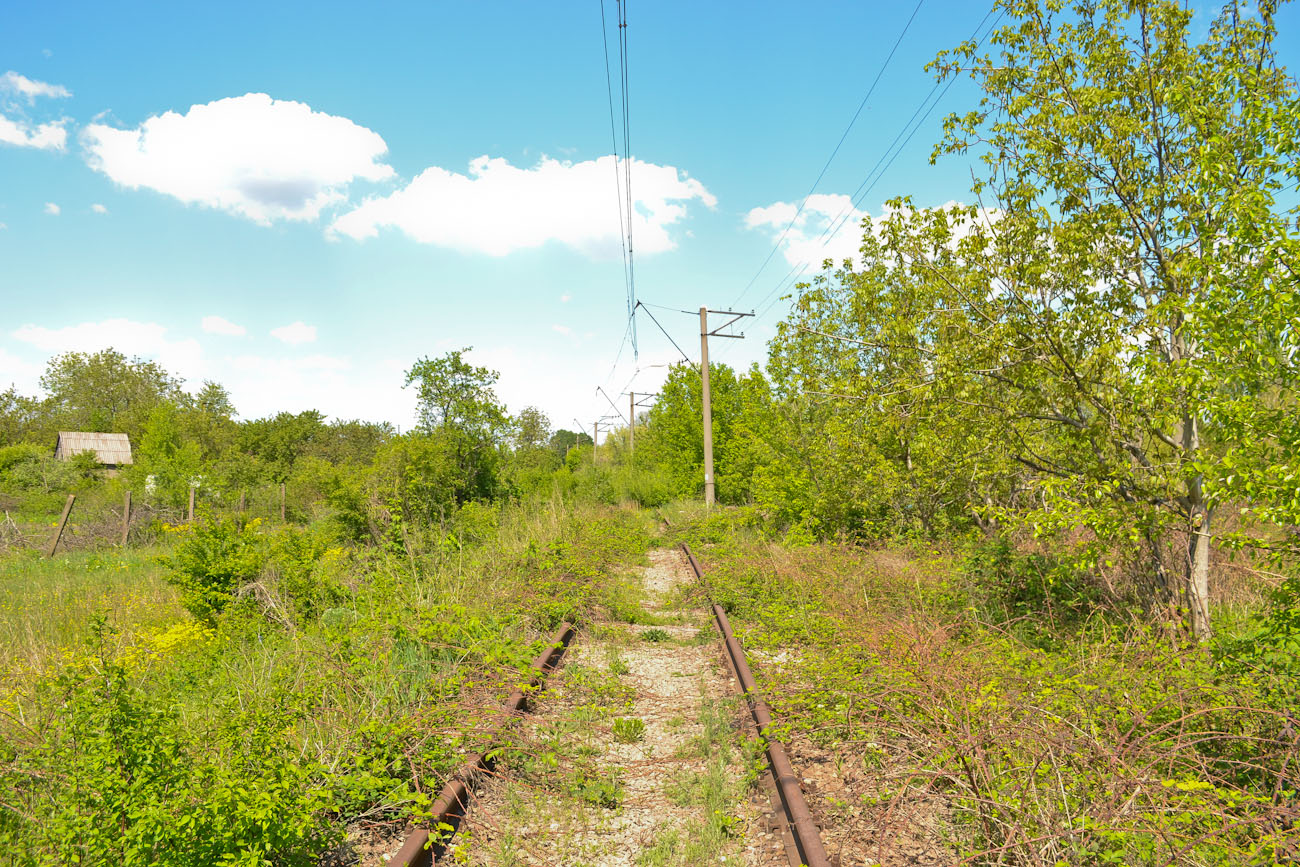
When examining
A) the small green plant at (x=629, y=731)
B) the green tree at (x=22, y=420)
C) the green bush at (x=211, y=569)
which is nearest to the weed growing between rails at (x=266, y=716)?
the green bush at (x=211, y=569)

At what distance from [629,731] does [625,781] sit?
0.76 meters

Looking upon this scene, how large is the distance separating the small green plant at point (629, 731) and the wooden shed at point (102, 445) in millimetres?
62036

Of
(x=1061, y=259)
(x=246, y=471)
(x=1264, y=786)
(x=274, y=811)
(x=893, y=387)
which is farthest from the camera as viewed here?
(x=246, y=471)

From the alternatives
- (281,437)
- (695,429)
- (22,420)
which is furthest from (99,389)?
(695,429)

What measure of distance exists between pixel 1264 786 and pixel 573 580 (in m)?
8.30

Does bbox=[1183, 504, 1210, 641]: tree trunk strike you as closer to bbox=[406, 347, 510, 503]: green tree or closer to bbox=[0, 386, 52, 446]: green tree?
bbox=[406, 347, 510, 503]: green tree

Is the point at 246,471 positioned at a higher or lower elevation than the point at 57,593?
higher

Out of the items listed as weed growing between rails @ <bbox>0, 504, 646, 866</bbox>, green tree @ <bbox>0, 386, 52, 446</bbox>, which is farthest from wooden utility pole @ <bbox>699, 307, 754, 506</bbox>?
green tree @ <bbox>0, 386, 52, 446</bbox>

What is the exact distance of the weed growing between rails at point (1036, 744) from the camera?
324 cm

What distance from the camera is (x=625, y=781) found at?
4.88m

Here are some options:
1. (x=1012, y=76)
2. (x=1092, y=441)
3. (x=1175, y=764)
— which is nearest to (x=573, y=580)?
(x=1092, y=441)

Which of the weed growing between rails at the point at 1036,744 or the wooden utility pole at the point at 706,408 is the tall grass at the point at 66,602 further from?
the wooden utility pole at the point at 706,408

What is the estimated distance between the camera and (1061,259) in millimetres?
7113

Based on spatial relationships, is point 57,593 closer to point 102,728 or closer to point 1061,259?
point 102,728
